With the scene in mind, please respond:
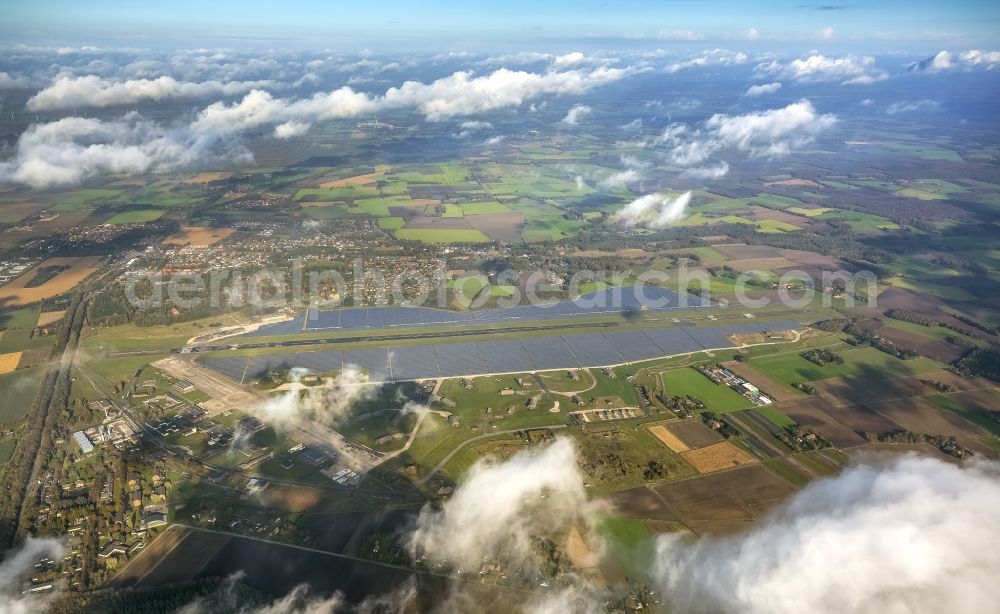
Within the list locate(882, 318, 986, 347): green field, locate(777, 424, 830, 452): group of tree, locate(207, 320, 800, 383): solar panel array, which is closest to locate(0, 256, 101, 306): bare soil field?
locate(207, 320, 800, 383): solar panel array

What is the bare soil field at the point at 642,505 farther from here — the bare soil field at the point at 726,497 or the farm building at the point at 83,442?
the farm building at the point at 83,442

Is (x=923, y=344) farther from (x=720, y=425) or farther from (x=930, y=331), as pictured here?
(x=720, y=425)

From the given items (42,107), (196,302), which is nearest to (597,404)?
(196,302)

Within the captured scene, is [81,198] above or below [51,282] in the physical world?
above

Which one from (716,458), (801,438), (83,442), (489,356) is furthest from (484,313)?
(83,442)

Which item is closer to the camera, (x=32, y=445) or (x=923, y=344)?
(x=32, y=445)

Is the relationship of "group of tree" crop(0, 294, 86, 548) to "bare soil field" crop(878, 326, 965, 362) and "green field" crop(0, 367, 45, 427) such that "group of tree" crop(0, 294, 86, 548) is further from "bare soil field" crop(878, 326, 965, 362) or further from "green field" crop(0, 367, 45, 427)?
"bare soil field" crop(878, 326, 965, 362)
